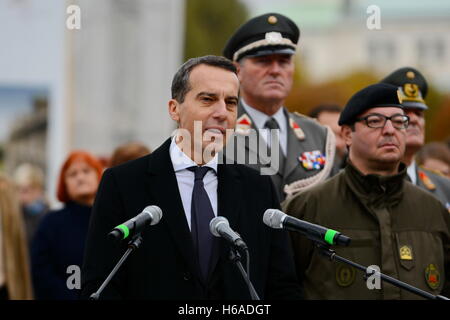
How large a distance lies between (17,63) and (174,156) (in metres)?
11.8

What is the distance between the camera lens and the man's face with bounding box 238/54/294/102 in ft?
22.6

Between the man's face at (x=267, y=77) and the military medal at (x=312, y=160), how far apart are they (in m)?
0.41

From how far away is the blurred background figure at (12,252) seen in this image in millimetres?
8719

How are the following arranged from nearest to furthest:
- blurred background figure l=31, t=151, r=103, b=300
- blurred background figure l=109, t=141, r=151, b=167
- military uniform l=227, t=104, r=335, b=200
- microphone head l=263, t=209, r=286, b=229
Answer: microphone head l=263, t=209, r=286, b=229
military uniform l=227, t=104, r=335, b=200
blurred background figure l=109, t=141, r=151, b=167
blurred background figure l=31, t=151, r=103, b=300

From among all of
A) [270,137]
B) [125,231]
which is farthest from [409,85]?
[125,231]

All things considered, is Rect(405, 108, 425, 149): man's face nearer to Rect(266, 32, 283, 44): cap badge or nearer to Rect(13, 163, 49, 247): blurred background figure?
Rect(266, 32, 283, 44): cap badge

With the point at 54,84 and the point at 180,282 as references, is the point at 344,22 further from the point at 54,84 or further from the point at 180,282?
the point at 180,282

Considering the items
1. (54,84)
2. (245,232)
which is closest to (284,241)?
(245,232)

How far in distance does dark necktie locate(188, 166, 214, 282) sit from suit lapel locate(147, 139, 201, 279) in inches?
2.4

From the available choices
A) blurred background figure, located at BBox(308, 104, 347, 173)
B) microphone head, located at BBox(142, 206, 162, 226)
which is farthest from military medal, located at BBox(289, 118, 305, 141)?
microphone head, located at BBox(142, 206, 162, 226)

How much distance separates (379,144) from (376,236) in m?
0.52
